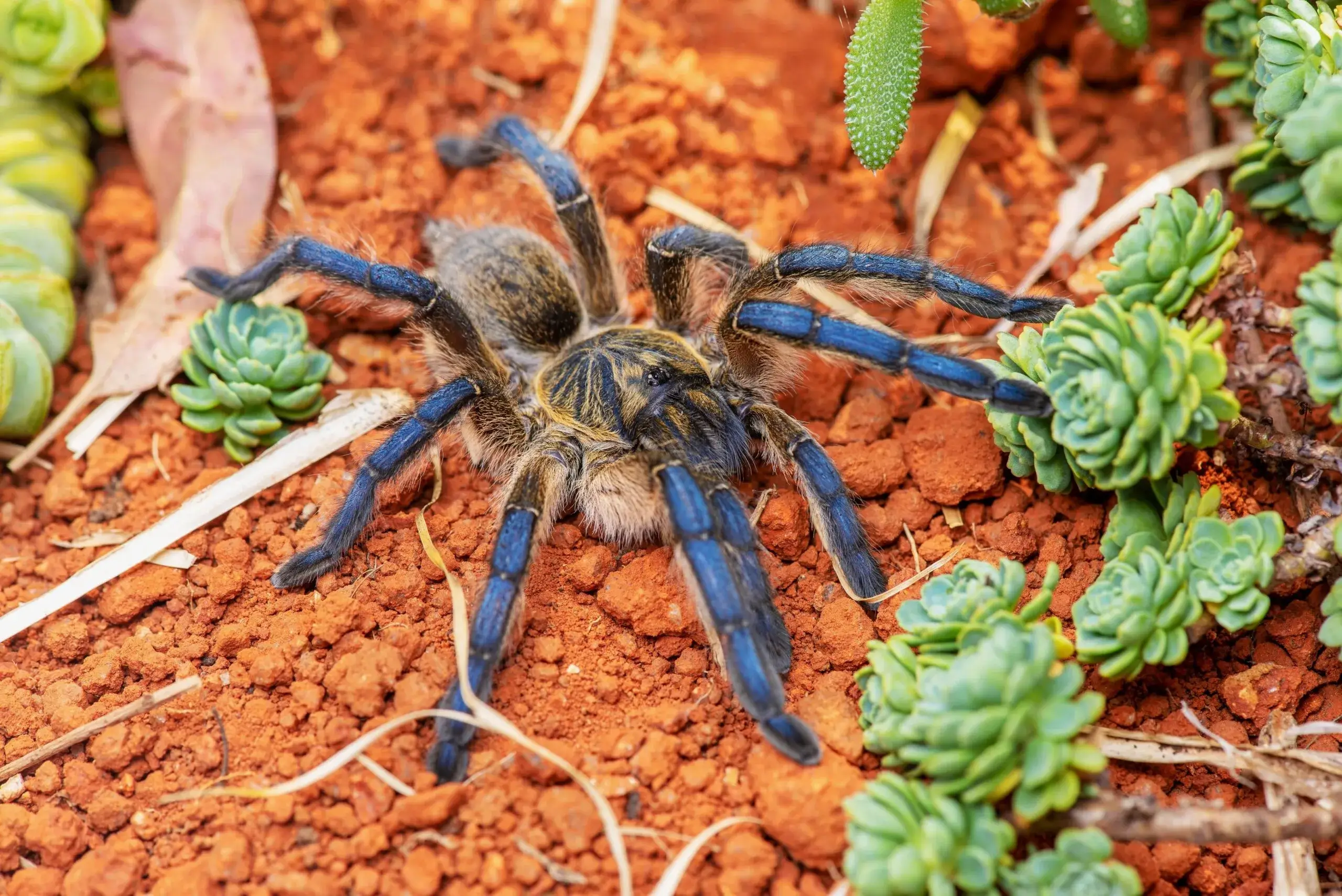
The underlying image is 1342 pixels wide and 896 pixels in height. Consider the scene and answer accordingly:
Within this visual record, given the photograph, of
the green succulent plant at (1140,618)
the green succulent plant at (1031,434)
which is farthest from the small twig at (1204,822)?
the green succulent plant at (1031,434)

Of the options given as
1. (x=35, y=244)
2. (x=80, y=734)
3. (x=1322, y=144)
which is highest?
(x=1322, y=144)

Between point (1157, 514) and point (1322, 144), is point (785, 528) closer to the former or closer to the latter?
point (1157, 514)

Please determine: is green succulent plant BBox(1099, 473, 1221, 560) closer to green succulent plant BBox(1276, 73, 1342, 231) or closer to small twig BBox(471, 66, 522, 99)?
green succulent plant BBox(1276, 73, 1342, 231)

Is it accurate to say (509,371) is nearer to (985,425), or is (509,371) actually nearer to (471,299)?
(471,299)

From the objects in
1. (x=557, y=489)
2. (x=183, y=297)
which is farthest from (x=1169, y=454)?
(x=183, y=297)

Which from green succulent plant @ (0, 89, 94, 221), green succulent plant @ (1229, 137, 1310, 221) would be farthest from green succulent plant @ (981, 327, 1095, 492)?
green succulent plant @ (0, 89, 94, 221)

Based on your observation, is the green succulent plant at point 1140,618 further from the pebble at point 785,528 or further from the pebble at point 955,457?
the pebble at point 785,528

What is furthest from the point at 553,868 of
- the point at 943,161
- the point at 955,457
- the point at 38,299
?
the point at 943,161
